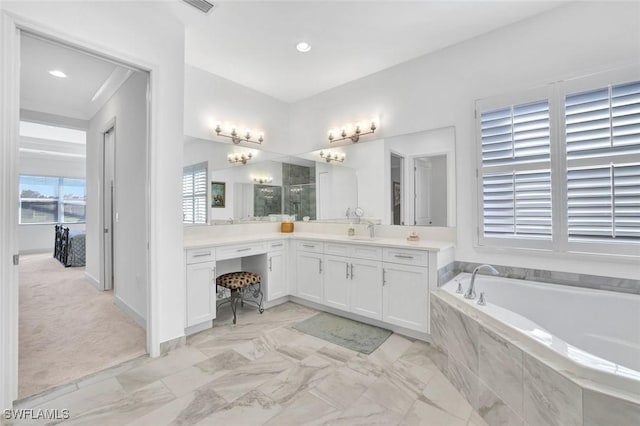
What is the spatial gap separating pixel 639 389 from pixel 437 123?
255 centimetres

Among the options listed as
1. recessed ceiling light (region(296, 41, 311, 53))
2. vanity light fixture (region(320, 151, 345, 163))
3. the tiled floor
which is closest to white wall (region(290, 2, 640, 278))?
vanity light fixture (region(320, 151, 345, 163))

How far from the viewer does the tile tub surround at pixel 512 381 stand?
1123mm

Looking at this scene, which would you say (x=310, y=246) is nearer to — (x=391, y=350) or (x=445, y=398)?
(x=391, y=350)

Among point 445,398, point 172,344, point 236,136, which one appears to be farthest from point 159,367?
point 236,136

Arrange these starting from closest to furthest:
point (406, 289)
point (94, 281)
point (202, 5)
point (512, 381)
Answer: point (512, 381) → point (202, 5) → point (406, 289) → point (94, 281)

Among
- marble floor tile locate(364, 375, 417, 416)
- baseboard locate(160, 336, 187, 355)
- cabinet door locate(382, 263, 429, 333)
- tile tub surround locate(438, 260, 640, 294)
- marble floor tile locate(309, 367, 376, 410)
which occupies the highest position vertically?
tile tub surround locate(438, 260, 640, 294)

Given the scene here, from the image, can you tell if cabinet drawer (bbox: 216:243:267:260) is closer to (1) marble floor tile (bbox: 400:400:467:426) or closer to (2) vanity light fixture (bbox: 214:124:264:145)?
(2) vanity light fixture (bbox: 214:124:264:145)

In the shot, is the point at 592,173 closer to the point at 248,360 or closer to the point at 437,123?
the point at 437,123

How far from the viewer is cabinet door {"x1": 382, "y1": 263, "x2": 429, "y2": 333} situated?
2553mm

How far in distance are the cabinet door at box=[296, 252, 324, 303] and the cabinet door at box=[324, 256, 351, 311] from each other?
10 cm

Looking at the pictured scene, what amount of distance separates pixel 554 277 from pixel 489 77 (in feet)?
6.29

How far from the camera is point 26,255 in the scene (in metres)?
6.89

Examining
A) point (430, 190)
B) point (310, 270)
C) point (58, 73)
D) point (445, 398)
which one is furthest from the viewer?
point (310, 270)

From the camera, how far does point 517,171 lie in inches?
101
